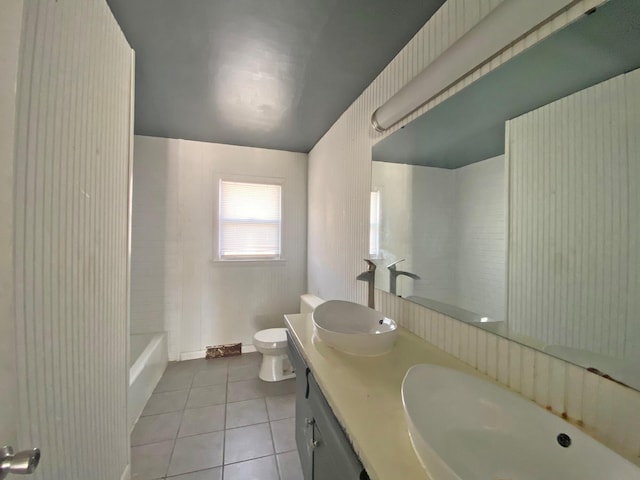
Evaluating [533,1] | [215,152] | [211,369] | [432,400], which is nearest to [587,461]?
[432,400]

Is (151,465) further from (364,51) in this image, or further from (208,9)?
(364,51)

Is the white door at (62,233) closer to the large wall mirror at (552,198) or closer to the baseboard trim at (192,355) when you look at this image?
the large wall mirror at (552,198)

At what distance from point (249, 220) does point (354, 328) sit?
2.04 metres

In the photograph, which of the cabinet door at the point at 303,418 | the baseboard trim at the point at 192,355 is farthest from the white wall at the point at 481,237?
the baseboard trim at the point at 192,355

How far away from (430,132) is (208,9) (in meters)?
1.24

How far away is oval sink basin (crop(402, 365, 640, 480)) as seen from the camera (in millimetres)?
521

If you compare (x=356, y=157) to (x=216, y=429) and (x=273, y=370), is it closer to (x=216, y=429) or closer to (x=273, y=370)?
(x=273, y=370)

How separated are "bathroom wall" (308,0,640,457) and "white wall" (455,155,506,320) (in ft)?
0.40

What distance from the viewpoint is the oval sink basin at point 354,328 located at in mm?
1055

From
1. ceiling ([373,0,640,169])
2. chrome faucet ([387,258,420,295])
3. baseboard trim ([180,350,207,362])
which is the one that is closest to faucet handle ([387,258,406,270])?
chrome faucet ([387,258,420,295])

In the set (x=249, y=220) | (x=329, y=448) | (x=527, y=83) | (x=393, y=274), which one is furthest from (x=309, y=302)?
(x=527, y=83)

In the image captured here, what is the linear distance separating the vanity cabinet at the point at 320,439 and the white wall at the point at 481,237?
0.68m

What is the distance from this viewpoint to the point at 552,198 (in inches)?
30.5

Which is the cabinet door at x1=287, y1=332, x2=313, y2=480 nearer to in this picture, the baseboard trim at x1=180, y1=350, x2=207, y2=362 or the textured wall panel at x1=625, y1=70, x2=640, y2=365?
the textured wall panel at x1=625, y1=70, x2=640, y2=365
